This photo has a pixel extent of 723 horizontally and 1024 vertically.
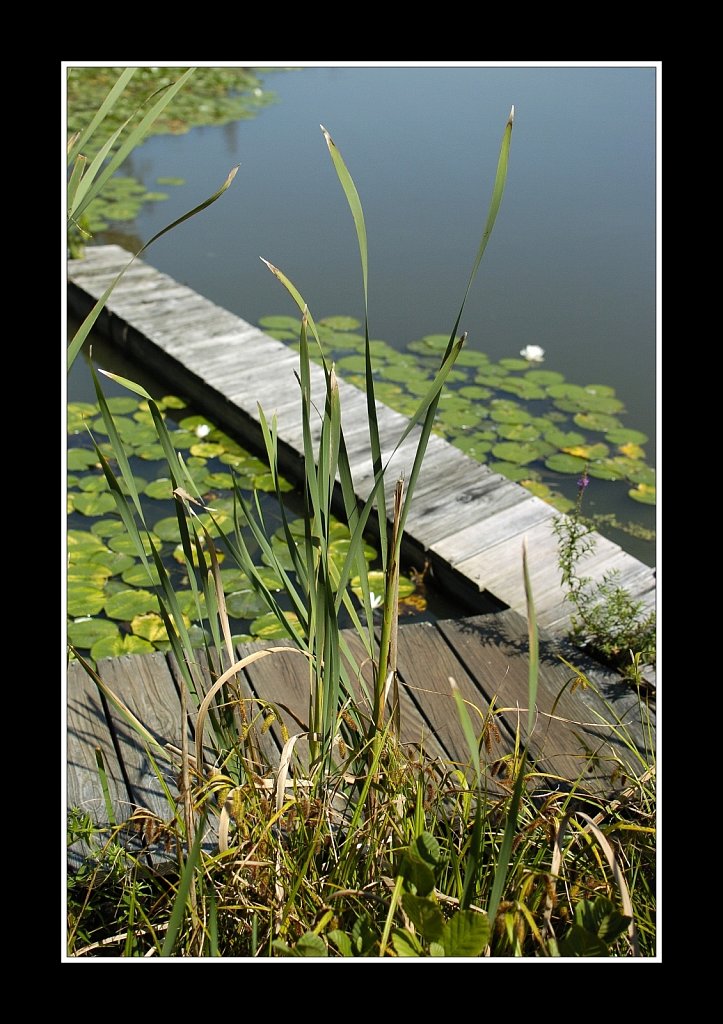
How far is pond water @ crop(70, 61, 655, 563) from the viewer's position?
3.87 metres

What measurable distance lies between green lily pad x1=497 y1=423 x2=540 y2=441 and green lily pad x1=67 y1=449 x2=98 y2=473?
1.39 m

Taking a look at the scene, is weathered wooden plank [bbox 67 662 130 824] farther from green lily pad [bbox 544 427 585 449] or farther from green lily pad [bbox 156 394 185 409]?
green lily pad [bbox 544 427 585 449]

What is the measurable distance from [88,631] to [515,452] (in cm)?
154

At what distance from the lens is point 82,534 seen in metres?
2.54

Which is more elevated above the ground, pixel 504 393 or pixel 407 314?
pixel 407 314

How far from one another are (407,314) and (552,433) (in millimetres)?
1114

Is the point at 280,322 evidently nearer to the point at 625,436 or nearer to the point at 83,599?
the point at 625,436

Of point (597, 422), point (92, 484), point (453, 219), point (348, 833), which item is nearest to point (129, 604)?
point (92, 484)

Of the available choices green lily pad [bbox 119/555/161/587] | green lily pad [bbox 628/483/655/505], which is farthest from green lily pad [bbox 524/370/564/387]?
green lily pad [bbox 119/555/161/587]

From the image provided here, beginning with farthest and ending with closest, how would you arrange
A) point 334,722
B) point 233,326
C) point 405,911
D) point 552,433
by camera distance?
point 233,326 < point 552,433 < point 334,722 < point 405,911

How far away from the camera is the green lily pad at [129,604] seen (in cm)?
226
